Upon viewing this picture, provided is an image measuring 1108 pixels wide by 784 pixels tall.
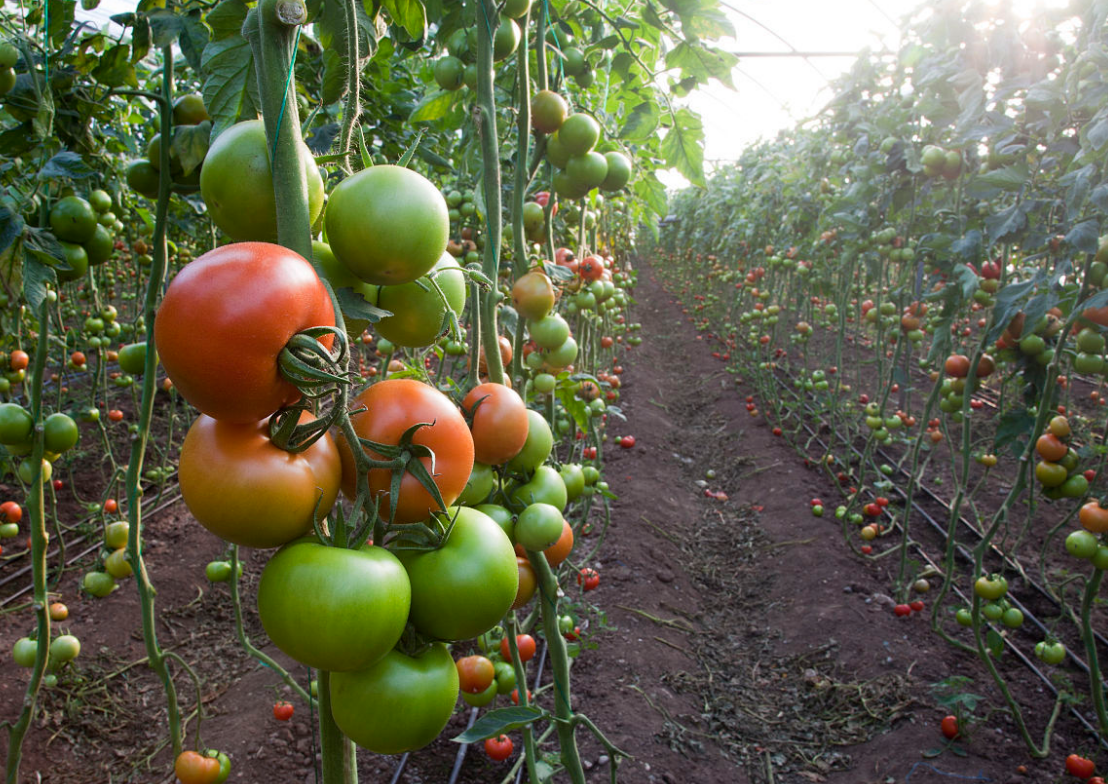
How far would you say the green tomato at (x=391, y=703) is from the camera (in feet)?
1.83

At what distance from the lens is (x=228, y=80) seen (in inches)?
28.4

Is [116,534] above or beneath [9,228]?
beneath

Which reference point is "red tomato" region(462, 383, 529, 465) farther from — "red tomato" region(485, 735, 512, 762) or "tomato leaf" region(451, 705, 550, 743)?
"red tomato" region(485, 735, 512, 762)

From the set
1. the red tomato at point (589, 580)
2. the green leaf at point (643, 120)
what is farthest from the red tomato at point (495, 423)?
the red tomato at point (589, 580)

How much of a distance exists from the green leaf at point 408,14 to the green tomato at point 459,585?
696mm

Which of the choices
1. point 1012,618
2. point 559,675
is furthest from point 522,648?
point 1012,618

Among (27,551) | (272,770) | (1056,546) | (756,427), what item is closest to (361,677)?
(272,770)

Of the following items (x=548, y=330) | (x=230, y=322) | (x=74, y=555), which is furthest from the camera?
(x=74, y=555)

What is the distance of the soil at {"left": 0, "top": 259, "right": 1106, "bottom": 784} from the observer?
249cm

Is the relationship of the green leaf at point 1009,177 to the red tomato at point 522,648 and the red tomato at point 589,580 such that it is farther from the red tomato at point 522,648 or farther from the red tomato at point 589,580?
the red tomato at point 522,648

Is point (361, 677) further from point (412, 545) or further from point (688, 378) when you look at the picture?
point (688, 378)

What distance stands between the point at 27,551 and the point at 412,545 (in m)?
4.21

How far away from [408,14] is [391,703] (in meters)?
0.87

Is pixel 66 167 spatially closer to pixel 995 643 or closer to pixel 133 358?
pixel 133 358
